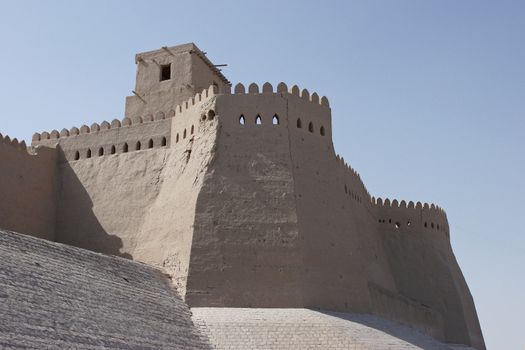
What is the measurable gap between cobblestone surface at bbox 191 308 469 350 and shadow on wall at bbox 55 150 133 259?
14.8ft

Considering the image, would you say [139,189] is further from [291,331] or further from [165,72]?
[291,331]

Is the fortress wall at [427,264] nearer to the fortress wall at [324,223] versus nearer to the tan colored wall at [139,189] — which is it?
the fortress wall at [324,223]

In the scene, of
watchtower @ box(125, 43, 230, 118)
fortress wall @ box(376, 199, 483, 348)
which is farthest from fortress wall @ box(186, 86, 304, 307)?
fortress wall @ box(376, 199, 483, 348)

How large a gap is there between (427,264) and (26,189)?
1419cm

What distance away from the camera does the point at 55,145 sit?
66.4ft

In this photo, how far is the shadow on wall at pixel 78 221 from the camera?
1825 cm

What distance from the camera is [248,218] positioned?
1598 cm

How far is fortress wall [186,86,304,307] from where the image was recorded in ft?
50.3

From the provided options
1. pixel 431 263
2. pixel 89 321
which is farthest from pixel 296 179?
pixel 431 263

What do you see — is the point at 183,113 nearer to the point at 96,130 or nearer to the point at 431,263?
the point at 96,130

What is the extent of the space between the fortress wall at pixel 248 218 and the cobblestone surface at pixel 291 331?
0.56 metres

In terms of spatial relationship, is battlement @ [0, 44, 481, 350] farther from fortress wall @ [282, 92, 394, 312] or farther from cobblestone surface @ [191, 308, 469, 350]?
cobblestone surface @ [191, 308, 469, 350]

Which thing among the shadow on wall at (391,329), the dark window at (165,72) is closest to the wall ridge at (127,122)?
the dark window at (165,72)

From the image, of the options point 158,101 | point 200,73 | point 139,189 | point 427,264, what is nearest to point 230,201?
point 139,189
